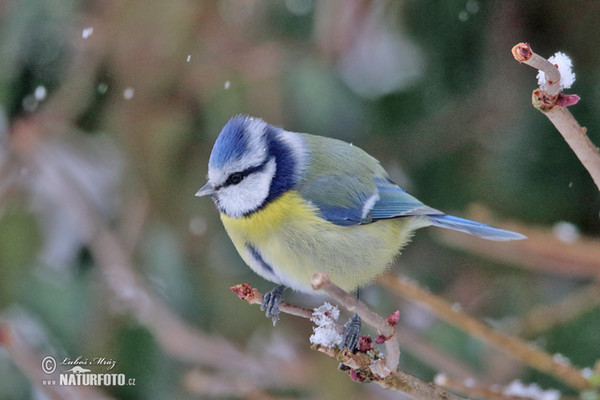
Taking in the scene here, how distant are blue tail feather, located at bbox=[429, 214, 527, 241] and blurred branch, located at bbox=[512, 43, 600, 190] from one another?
0.23 m

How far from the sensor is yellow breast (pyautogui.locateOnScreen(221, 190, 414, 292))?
2.69ft

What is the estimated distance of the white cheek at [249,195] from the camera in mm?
819

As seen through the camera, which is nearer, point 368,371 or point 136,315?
point 368,371

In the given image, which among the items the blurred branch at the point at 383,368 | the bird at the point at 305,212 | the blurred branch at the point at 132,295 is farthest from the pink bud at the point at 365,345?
the blurred branch at the point at 132,295

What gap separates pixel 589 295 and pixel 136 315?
2.78ft

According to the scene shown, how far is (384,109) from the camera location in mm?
1288

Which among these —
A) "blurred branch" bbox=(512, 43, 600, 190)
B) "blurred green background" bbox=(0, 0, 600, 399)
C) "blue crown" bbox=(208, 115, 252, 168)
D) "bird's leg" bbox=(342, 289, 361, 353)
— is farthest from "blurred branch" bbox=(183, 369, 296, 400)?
"blurred branch" bbox=(512, 43, 600, 190)

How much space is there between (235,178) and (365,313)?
301 mm

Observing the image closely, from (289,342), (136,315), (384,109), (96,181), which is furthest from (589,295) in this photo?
(96,181)

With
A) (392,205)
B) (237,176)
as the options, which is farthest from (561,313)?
(237,176)

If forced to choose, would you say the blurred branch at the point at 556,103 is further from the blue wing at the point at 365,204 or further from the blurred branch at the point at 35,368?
the blurred branch at the point at 35,368

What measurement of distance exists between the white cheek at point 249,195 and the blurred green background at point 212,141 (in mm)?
469

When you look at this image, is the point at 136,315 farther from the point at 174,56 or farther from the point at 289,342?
the point at 174,56

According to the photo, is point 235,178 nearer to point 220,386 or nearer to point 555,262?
point 220,386
